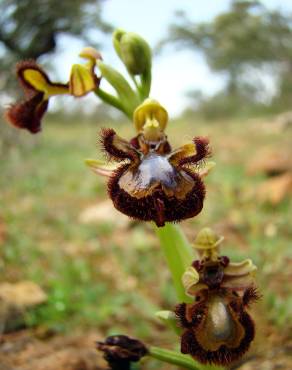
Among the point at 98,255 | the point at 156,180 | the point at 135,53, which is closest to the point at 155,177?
the point at 156,180

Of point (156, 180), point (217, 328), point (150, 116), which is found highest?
point (150, 116)

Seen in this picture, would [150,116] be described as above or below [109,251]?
below

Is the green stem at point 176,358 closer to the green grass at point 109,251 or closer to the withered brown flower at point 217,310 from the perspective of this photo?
the withered brown flower at point 217,310

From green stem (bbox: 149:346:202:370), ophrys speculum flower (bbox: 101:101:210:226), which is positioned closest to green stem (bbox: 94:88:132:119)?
ophrys speculum flower (bbox: 101:101:210:226)

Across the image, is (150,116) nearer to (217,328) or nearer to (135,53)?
(135,53)

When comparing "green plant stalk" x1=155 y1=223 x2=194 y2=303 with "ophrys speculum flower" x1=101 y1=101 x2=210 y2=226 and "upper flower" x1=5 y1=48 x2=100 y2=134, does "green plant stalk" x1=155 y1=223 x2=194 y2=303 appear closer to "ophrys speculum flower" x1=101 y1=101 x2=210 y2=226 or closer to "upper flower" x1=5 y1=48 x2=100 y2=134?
"ophrys speculum flower" x1=101 y1=101 x2=210 y2=226

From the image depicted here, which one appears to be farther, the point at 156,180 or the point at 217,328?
the point at 217,328

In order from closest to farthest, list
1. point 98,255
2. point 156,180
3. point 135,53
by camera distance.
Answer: point 156,180, point 135,53, point 98,255
